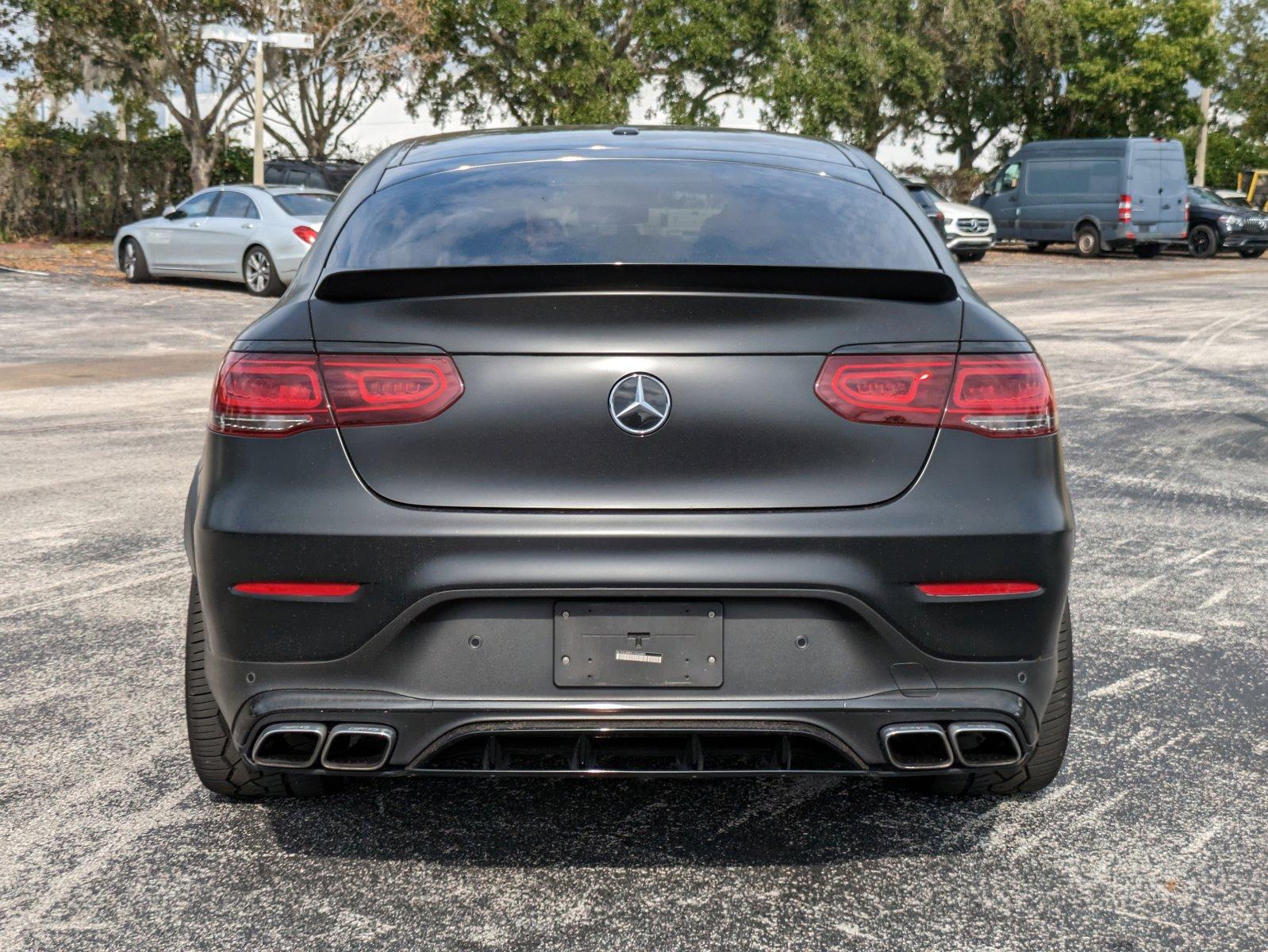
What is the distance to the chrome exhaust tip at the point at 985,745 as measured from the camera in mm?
2916

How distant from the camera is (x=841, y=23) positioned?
40406mm

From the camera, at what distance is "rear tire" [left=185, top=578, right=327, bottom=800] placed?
3.37 meters

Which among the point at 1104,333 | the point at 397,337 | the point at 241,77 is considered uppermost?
the point at 241,77

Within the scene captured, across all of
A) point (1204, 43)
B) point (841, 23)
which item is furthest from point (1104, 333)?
point (1204, 43)

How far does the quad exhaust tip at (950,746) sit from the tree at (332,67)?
95.1 feet

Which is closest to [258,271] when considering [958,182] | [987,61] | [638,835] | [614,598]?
[638,835]

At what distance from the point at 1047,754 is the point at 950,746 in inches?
23.4

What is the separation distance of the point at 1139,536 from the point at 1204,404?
15.9 feet

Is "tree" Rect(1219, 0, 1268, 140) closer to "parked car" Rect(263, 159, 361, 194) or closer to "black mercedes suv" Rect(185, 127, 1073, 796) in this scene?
"parked car" Rect(263, 159, 361, 194)

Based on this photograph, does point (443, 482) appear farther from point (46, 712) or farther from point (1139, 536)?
point (1139, 536)

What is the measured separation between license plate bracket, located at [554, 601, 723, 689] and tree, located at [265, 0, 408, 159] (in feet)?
94.6

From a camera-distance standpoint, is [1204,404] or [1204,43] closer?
[1204,404]

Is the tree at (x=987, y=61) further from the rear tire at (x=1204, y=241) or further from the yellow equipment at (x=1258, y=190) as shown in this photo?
the rear tire at (x=1204, y=241)

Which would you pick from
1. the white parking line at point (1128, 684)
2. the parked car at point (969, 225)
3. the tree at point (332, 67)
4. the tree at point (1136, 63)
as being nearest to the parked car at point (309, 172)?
the tree at point (332, 67)
